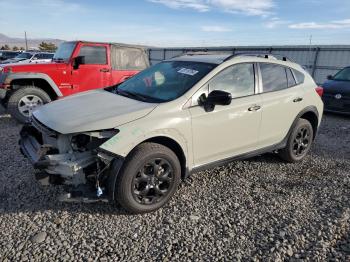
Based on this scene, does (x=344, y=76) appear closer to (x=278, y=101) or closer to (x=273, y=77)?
(x=273, y=77)

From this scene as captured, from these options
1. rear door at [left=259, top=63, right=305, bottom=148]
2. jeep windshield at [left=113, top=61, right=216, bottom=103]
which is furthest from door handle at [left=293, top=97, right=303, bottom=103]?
jeep windshield at [left=113, top=61, right=216, bottom=103]

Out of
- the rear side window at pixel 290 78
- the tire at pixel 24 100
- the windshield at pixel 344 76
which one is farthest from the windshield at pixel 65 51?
the windshield at pixel 344 76

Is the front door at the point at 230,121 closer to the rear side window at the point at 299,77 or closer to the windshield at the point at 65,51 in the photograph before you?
the rear side window at the point at 299,77

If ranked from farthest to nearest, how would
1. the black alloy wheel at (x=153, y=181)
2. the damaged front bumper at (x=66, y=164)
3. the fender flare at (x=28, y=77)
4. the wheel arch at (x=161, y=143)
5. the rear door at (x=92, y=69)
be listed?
the rear door at (x=92, y=69), the fender flare at (x=28, y=77), the black alloy wheel at (x=153, y=181), the wheel arch at (x=161, y=143), the damaged front bumper at (x=66, y=164)

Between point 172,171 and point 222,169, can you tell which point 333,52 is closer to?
point 222,169

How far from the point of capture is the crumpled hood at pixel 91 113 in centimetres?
311

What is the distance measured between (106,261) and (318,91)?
13.9 feet

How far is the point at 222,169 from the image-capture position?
472cm

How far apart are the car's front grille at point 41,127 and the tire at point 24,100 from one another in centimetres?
351

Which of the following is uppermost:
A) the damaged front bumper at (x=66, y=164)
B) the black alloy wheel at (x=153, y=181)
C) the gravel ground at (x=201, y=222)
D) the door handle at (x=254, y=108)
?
the door handle at (x=254, y=108)

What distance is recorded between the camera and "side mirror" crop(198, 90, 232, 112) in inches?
140

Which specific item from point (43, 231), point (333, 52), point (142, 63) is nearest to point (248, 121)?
point (43, 231)

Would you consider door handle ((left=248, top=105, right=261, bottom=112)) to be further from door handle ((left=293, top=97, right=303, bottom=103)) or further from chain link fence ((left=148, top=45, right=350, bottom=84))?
chain link fence ((left=148, top=45, right=350, bottom=84))

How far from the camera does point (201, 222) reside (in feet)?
11.0
